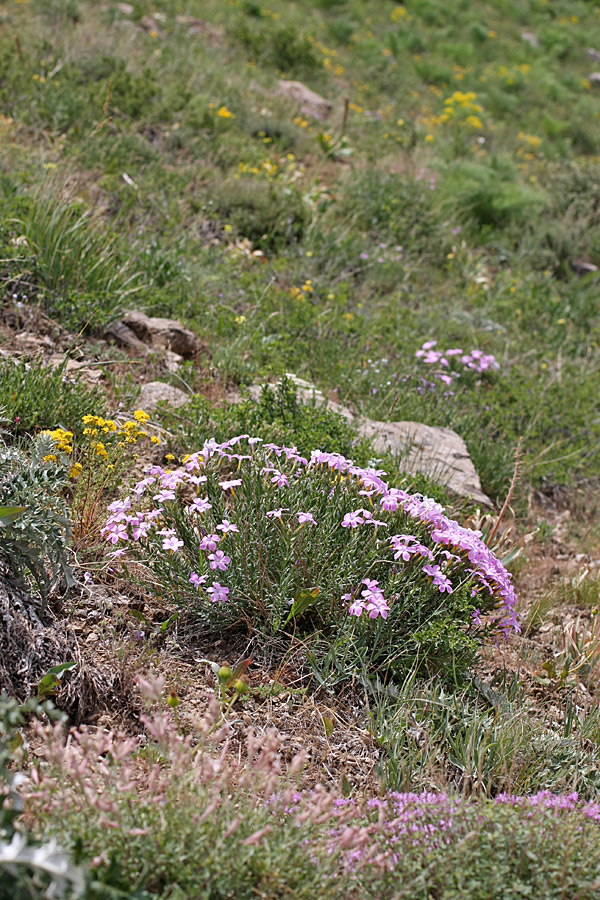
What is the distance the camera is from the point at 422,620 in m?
2.85

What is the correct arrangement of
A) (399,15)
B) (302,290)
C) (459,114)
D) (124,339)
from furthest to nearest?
(399,15) → (459,114) → (302,290) → (124,339)

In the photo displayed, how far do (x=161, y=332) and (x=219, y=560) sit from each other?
7.67ft

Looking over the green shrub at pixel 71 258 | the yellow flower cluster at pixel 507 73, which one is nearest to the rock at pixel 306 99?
the green shrub at pixel 71 258

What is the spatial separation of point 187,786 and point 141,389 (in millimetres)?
2661

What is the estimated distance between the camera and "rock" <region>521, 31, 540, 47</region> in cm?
1922

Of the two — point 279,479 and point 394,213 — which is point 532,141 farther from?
point 279,479

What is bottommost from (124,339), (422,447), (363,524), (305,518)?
(124,339)

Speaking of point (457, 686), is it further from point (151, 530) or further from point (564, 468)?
point (564, 468)

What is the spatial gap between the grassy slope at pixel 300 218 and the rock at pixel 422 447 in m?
0.24

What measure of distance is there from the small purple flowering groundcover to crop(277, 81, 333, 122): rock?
811 cm

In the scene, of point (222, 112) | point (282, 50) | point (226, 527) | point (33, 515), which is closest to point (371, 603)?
point (226, 527)

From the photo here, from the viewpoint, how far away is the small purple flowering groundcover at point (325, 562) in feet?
9.00

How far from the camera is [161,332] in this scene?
15.2ft

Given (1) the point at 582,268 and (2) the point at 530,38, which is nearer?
(1) the point at 582,268
